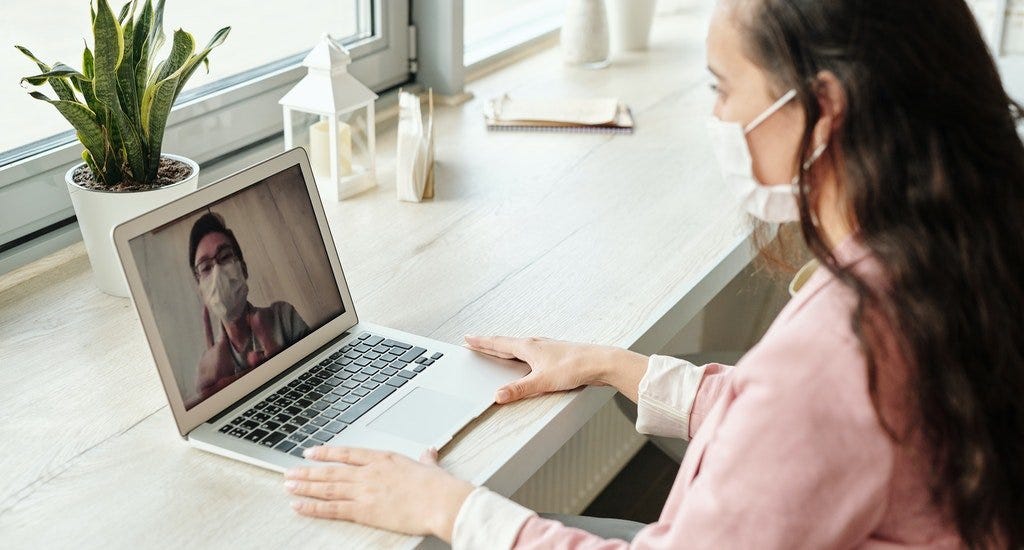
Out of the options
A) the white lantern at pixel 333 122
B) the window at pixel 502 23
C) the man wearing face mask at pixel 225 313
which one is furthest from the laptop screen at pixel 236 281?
the window at pixel 502 23

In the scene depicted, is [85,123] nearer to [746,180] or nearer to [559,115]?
[746,180]

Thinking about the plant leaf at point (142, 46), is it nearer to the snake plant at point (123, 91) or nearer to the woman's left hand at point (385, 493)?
the snake plant at point (123, 91)

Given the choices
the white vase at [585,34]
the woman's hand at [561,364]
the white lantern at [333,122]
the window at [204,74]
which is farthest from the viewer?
the white vase at [585,34]

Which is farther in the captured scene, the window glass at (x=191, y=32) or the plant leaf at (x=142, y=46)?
the window glass at (x=191, y=32)

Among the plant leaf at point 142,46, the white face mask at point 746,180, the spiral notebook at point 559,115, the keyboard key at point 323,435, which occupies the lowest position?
the spiral notebook at point 559,115

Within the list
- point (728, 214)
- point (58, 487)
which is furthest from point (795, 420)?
point (728, 214)

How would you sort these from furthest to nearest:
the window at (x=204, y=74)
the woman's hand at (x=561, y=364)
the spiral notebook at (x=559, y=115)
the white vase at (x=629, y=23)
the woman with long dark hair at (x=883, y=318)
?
1. the white vase at (x=629, y=23)
2. the spiral notebook at (x=559, y=115)
3. the window at (x=204, y=74)
4. the woman's hand at (x=561, y=364)
5. the woman with long dark hair at (x=883, y=318)

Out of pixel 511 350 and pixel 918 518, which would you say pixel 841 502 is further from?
pixel 511 350

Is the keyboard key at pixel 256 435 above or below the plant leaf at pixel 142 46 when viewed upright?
below

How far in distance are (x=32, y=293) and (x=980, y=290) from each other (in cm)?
105

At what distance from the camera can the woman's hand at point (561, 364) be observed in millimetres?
1142

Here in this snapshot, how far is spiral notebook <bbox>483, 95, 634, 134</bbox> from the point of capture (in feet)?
6.31

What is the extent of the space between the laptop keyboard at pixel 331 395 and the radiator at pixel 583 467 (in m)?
0.73

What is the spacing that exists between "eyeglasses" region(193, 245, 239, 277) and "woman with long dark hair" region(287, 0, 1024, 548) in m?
0.48
